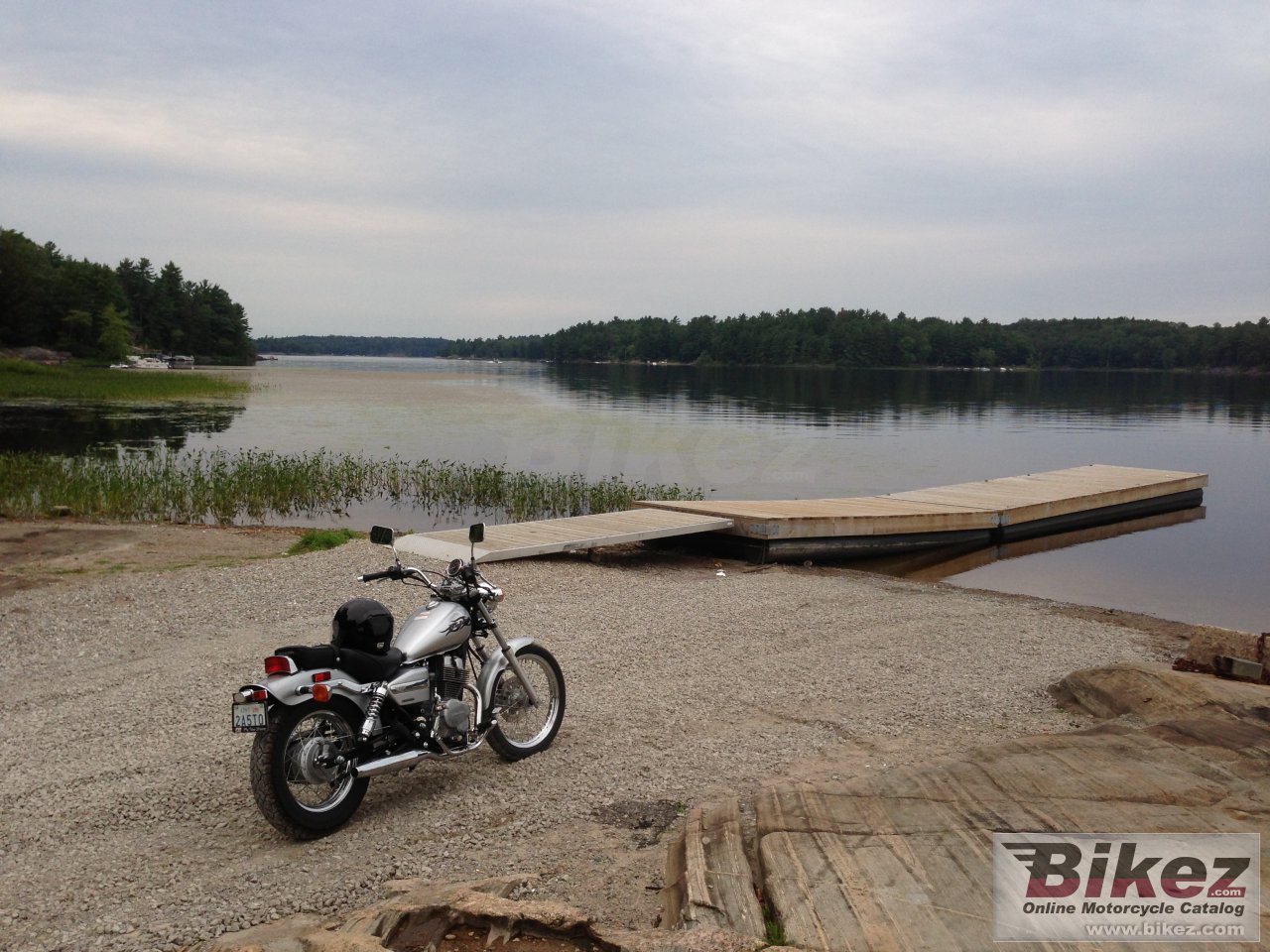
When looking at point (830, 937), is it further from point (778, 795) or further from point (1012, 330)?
point (1012, 330)

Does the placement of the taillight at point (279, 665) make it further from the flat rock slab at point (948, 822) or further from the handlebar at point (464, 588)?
the flat rock slab at point (948, 822)

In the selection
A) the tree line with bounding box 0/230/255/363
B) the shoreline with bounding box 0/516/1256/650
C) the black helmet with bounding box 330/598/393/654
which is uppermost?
the tree line with bounding box 0/230/255/363

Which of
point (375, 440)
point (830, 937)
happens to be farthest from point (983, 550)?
point (375, 440)

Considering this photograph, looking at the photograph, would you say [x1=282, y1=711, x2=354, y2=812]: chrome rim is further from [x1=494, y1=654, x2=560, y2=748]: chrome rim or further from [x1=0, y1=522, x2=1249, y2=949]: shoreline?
[x1=494, y1=654, x2=560, y2=748]: chrome rim

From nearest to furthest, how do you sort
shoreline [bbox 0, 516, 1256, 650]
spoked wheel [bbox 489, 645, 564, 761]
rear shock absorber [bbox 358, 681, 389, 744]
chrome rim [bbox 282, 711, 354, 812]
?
chrome rim [bbox 282, 711, 354, 812], rear shock absorber [bbox 358, 681, 389, 744], spoked wheel [bbox 489, 645, 564, 761], shoreline [bbox 0, 516, 1256, 650]

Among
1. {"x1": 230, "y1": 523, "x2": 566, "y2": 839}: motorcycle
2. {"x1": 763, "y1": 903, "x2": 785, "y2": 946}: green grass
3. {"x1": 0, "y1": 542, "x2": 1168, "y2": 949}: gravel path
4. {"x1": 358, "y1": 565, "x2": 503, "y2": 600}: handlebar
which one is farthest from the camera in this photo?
{"x1": 358, "y1": 565, "x2": 503, "y2": 600}: handlebar

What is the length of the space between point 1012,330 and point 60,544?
498ft

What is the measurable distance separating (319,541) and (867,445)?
24.0m

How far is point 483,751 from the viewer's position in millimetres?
5805

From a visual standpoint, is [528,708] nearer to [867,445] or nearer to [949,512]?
[949,512]

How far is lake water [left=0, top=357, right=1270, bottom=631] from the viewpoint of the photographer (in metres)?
15.9

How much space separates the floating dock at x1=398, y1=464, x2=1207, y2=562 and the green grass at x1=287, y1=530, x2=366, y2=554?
4.98ft

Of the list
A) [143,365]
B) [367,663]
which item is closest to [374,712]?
[367,663]

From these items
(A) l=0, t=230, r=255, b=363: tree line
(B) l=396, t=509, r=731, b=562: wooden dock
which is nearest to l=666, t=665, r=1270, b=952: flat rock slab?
(B) l=396, t=509, r=731, b=562: wooden dock
